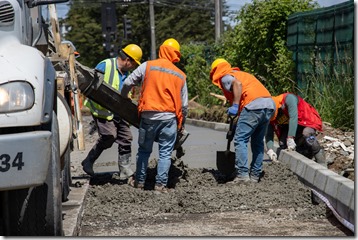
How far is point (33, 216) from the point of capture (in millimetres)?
5984

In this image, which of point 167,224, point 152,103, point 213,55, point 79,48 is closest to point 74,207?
point 167,224

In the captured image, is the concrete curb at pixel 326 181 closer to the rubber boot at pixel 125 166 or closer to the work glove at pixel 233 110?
the work glove at pixel 233 110

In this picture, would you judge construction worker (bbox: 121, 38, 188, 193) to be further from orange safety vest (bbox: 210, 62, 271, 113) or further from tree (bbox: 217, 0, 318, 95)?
tree (bbox: 217, 0, 318, 95)

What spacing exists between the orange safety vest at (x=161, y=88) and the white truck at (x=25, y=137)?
3.36 m

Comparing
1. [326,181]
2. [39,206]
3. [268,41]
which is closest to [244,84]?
[326,181]

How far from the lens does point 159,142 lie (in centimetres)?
1047

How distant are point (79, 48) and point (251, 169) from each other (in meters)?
66.6

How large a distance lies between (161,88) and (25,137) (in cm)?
494

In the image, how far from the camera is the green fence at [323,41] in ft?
50.4

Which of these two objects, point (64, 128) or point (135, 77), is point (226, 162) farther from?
point (64, 128)

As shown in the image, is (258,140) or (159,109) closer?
(159,109)

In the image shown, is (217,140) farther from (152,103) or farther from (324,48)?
(152,103)

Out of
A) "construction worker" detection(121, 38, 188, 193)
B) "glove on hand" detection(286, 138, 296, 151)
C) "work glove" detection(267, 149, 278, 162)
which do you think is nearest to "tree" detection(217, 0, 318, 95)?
"work glove" detection(267, 149, 278, 162)

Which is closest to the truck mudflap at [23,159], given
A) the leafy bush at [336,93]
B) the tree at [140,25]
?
the leafy bush at [336,93]
